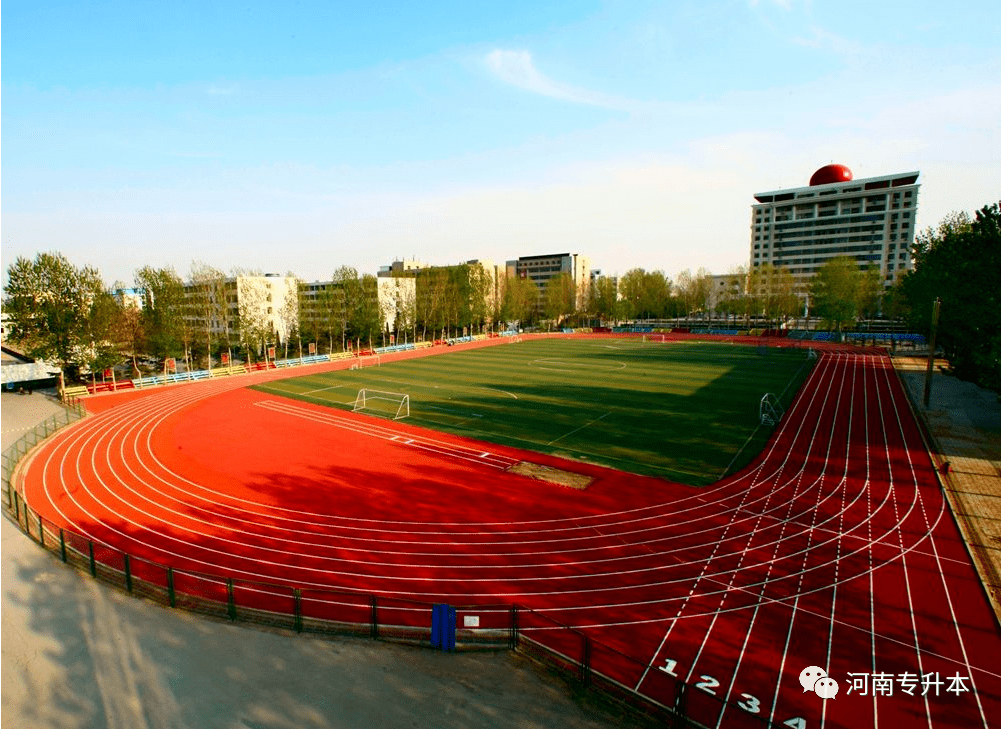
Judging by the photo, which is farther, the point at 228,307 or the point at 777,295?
the point at 777,295

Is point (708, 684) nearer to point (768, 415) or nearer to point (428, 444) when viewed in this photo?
point (428, 444)

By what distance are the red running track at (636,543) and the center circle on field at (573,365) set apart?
2282 centimetres

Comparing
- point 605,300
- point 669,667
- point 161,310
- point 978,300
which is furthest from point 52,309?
point 605,300

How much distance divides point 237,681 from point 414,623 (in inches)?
140

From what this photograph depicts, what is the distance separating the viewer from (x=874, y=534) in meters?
15.1

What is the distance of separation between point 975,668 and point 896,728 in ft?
9.24

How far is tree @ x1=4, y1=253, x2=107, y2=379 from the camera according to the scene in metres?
36.6

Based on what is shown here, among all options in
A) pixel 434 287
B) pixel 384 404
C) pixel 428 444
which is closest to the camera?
pixel 428 444

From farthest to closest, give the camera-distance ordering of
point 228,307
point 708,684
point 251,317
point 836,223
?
point 836,223
point 251,317
point 228,307
point 708,684

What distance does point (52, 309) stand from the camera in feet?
122

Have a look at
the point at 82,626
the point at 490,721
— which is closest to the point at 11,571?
the point at 82,626

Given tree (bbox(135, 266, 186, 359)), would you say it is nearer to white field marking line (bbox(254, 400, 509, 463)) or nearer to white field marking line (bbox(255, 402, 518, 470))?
white field marking line (bbox(254, 400, 509, 463))

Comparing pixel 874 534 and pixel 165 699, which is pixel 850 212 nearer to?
pixel 874 534

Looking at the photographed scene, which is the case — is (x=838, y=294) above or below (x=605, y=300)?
below
